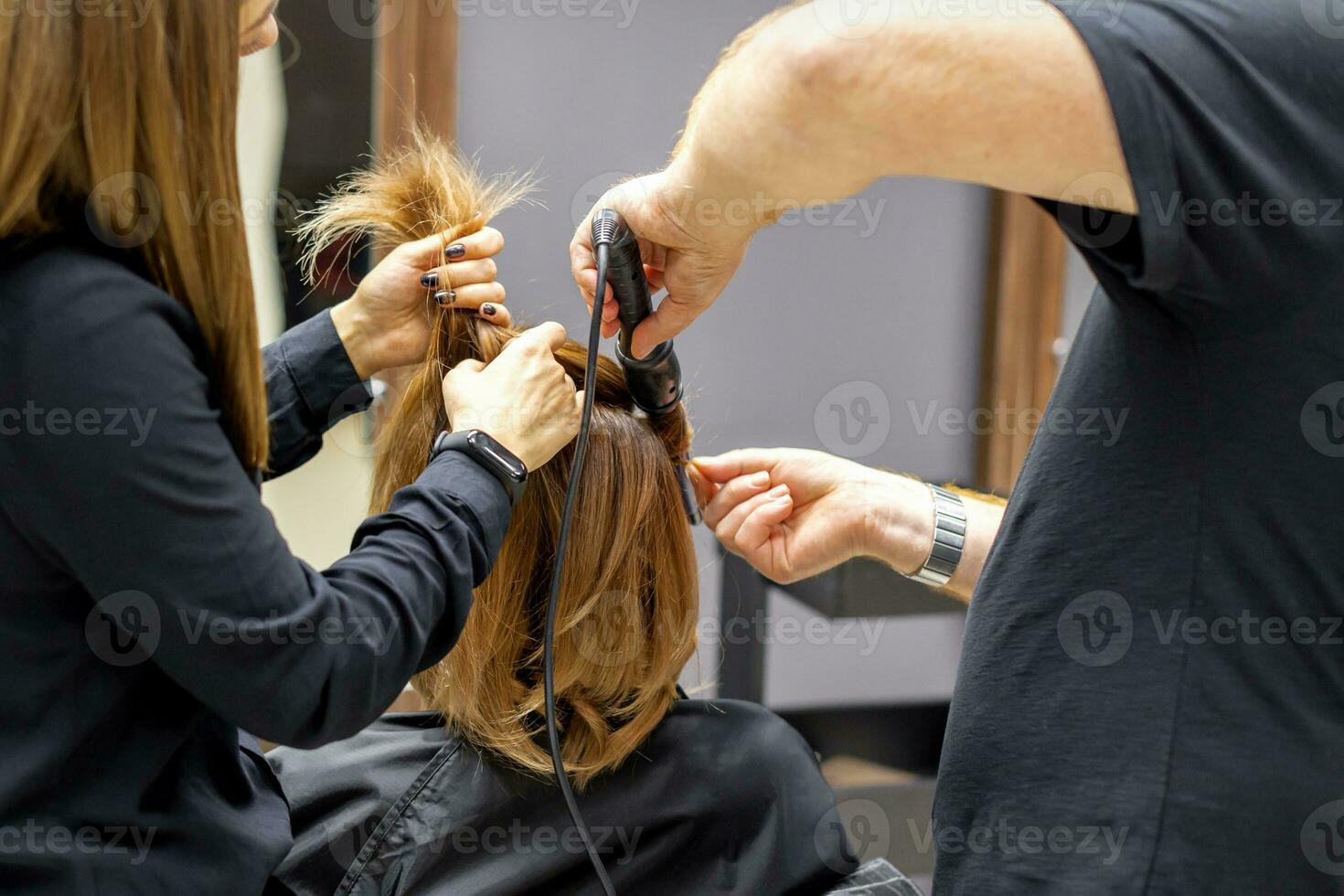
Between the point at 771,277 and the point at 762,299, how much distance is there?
0.07 metres

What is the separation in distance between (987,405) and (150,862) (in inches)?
111

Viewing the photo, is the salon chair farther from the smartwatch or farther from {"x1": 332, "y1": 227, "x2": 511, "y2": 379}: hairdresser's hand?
{"x1": 332, "y1": 227, "x2": 511, "y2": 379}: hairdresser's hand

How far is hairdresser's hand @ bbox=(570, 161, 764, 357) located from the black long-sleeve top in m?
0.25

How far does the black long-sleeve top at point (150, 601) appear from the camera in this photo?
73cm

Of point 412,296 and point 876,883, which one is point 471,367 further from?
point 876,883

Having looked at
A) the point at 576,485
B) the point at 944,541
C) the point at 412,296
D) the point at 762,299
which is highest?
the point at 412,296

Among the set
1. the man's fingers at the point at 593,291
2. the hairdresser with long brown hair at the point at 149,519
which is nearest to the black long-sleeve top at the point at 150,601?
the hairdresser with long brown hair at the point at 149,519

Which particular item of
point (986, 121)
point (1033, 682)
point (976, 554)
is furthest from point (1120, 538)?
point (976, 554)

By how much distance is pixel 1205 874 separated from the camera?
28.7 inches

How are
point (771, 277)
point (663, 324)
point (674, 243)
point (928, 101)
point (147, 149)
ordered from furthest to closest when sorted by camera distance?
point (771, 277), point (663, 324), point (674, 243), point (147, 149), point (928, 101)

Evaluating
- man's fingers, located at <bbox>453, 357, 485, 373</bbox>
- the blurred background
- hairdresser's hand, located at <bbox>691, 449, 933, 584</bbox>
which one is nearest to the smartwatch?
man's fingers, located at <bbox>453, 357, 485, 373</bbox>

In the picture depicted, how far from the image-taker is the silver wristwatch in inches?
50.9

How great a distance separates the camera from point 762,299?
3.05 meters

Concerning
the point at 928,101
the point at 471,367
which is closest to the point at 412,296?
the point at 471,367
